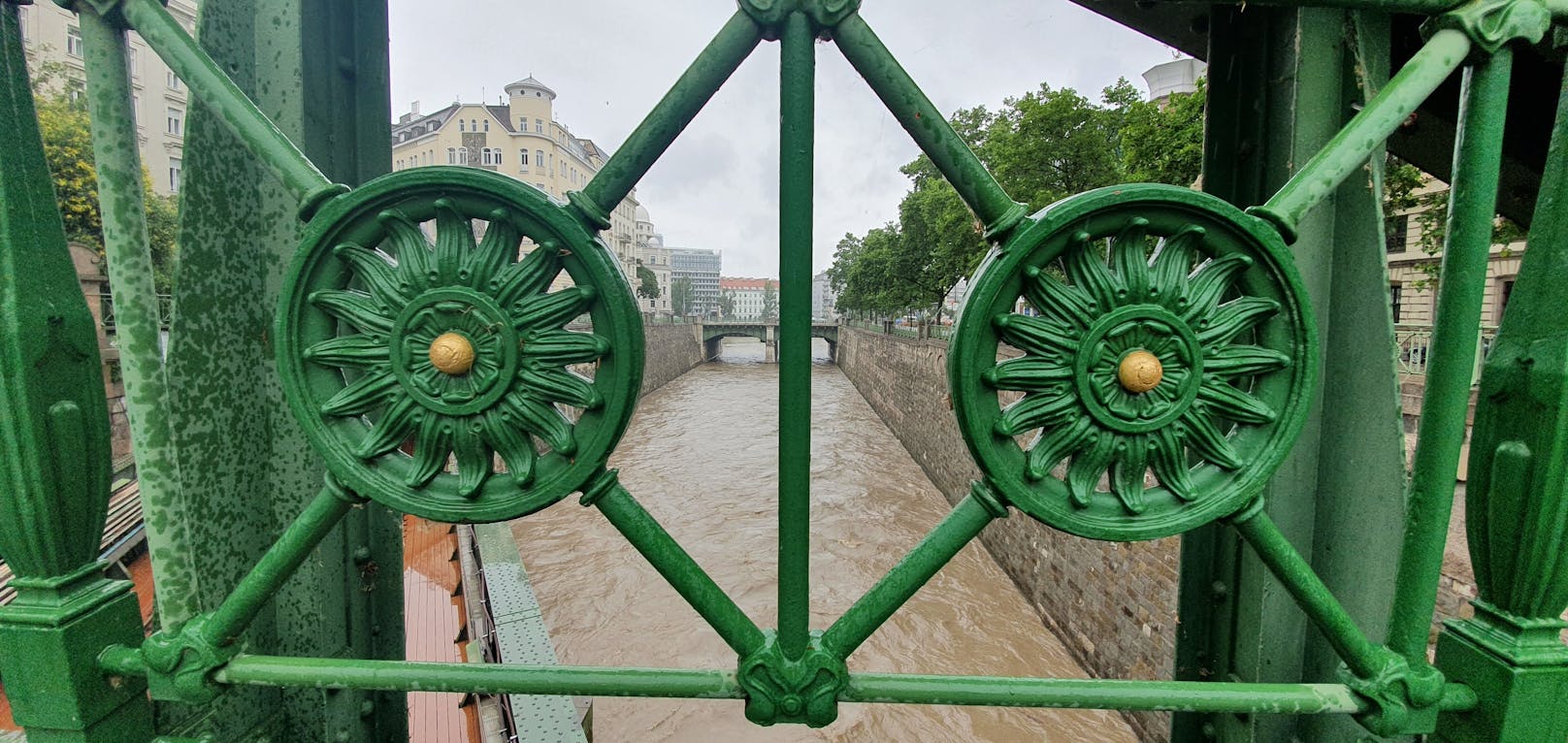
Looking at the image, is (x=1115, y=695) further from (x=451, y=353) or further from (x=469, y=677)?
(x=451, y=353)

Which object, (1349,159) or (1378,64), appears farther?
(1378,64)

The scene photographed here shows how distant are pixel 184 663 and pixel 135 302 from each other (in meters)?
0.63

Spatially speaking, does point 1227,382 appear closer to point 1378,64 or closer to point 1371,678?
point 1371,678

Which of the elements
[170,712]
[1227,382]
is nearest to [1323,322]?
[1227,382]

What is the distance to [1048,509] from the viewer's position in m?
1.14

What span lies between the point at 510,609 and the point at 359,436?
4958 millimetres

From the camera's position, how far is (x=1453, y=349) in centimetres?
113

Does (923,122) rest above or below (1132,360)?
above

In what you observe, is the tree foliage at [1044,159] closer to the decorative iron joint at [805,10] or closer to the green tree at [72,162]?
the decorative iron joint at [805,10]

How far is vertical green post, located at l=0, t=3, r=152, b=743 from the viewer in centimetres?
111

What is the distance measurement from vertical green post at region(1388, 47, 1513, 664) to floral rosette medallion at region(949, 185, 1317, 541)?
220 millimetres

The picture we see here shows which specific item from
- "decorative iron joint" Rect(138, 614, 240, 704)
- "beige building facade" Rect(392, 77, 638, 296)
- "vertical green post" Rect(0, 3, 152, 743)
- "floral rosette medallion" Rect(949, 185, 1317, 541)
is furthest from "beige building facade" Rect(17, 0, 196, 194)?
"floral rosette medallion" Rect(949, 185, 1317, 541)

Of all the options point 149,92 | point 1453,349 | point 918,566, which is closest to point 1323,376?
point 1453,349

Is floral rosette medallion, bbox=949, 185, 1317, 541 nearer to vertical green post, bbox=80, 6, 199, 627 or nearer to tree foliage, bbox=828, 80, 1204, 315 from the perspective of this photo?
vertical green post, bbox=80, 6, 199, 627
